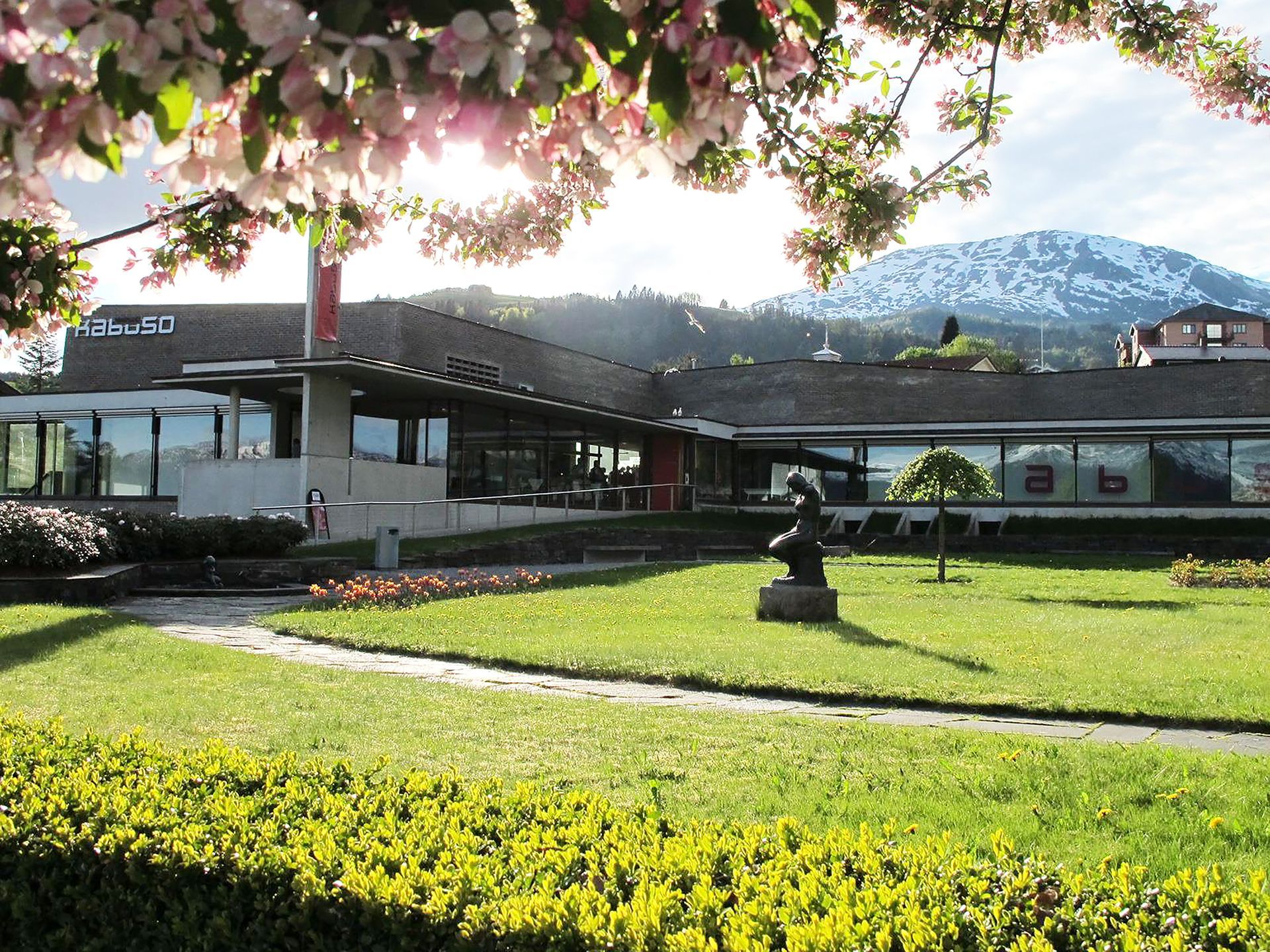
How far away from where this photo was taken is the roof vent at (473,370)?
3281cm

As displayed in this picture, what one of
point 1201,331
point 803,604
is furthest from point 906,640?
point 1201,331

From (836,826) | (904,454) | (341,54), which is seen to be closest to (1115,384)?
(904,454)

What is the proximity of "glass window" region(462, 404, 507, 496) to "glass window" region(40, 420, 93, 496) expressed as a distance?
1234cm

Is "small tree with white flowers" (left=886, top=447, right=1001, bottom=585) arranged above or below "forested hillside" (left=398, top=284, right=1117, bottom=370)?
below

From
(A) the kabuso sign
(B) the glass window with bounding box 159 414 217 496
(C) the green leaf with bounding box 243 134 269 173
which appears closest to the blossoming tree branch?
(C) the green leaf with bounding box 243 134 269 173

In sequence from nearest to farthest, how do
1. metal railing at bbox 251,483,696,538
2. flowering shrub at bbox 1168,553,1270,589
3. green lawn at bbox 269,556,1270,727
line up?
green lawn at bbox 269,556,1270,727 < flowering shrub at bbox 1168,553,1270,589 < metal railing at bbox 251,483,696,538

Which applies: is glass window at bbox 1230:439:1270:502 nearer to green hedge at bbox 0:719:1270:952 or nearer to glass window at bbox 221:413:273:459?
glass window at bbox 221:413:273:459

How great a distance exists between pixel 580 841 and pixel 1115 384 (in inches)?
1452

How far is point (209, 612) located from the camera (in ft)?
A: 44.1

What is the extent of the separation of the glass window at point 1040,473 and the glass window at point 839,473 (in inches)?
178

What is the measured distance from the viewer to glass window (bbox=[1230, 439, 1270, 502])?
30.7m

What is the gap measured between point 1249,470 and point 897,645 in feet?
83.9

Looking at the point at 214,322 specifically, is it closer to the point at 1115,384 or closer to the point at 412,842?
the point at 1115,384

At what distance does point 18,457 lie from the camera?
31.9 meters
